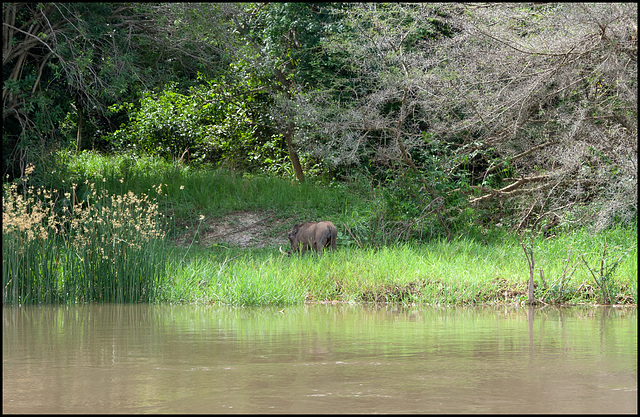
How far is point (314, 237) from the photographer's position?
10.4 m

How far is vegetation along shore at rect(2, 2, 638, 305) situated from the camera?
812 cm

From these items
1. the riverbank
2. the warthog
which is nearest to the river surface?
the riverbank

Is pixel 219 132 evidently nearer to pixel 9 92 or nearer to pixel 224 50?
pixel 224 50

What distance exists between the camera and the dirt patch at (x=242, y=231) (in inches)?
513

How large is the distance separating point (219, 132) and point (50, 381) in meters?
16.2

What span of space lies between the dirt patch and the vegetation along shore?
0.05 m

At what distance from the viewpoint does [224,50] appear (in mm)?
14094

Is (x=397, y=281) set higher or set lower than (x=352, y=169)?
lower

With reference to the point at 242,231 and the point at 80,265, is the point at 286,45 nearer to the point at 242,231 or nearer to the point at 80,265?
the point at 242,231

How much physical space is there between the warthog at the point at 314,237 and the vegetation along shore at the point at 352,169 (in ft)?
1.49

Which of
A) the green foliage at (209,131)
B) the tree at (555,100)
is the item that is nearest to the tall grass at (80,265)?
the tree at (555,100)

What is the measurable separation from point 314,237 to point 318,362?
234 inches

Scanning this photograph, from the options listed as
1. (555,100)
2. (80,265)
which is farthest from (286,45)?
(80,265)

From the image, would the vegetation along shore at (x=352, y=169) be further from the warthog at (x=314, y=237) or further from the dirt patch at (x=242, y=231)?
the warthog at (x=314, y=237)
